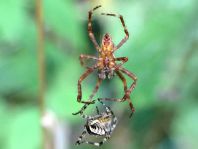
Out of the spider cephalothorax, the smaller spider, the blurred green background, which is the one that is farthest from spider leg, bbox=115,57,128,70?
the blurred green background

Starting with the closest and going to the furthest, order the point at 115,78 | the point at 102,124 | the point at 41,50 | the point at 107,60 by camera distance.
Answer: the point at 102,124, the point at 41,50, the point at 107,60, the point at 115,78

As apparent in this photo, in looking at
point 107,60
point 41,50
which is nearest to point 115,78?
point 107,60

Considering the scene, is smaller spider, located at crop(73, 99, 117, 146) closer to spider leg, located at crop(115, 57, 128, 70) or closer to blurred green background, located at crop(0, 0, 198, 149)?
spider leg, located at crop(115, 57, 128, 70)

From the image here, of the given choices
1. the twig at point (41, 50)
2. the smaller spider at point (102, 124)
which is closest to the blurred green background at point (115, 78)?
the twig at point (41, 50)

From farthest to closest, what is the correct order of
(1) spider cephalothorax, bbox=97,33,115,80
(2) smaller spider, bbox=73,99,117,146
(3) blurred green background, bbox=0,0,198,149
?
(3) blurred green background, bbox=0,0,198,149
(1) spider cephalothorax, bbox=97,33,115,80
(2) smaller spider, bbox=73,99,117,146

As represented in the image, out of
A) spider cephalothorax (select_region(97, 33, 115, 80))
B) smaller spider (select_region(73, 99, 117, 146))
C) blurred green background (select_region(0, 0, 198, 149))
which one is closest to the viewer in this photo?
smaller spider (select_region(73, 99, 117, 146))

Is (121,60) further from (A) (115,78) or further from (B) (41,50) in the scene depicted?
(A) (115,78)

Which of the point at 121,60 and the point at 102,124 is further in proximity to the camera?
the point at 121,60

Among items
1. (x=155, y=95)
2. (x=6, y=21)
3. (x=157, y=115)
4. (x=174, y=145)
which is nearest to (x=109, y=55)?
(x=6, y=21)
